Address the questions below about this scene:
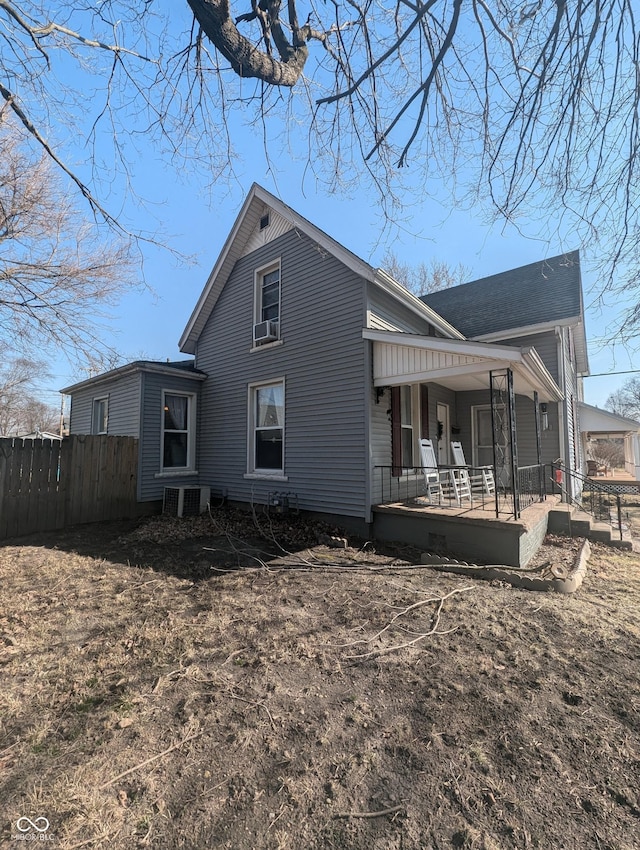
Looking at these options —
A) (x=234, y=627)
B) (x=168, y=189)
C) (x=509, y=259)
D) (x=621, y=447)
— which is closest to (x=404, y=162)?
(x=509, y=259)

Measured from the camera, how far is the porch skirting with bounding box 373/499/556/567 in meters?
5.34

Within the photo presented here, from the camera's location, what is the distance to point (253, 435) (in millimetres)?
8961

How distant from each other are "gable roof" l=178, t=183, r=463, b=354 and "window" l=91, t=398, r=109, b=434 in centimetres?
264

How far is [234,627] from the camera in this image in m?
3.40

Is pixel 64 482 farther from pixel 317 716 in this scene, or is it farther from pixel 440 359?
pixel 440 359

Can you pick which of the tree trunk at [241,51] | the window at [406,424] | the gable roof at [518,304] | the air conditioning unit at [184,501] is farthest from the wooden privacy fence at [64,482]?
the gable roof at [518,304]

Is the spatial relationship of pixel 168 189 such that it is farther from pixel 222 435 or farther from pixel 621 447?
pixel 621 447

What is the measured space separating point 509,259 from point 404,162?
1273 millimetres

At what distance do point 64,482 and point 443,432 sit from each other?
8.57 m

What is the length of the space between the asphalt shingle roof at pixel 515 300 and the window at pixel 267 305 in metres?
5.58

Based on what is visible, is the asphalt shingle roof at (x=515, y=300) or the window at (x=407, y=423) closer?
the window at (x=407, y=423)

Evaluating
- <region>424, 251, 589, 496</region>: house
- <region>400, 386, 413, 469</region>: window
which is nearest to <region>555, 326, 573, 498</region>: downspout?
<region>424, 251, 589, 496</region>: house

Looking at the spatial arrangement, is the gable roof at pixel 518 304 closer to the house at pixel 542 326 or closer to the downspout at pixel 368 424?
the house at pixel 542 326

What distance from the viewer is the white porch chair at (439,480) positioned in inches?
260
